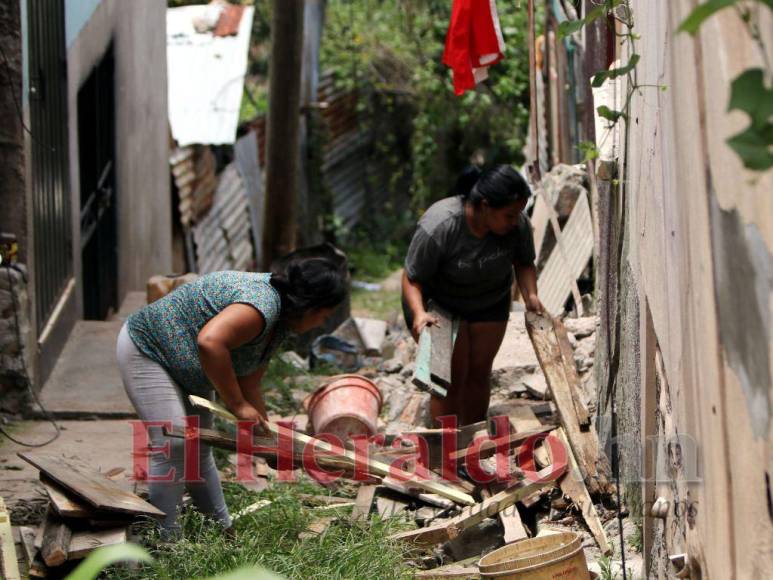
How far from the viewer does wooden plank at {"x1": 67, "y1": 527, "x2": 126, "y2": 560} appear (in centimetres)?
417

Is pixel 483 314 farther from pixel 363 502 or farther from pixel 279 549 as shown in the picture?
pixel 279 549

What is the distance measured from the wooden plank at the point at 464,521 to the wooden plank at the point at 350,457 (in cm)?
12

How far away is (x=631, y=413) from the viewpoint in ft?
15.0

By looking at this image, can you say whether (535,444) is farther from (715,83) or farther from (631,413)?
(715,83)

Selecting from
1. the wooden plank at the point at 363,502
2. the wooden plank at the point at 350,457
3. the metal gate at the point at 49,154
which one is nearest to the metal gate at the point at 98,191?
the metal gate at the point at 49,154

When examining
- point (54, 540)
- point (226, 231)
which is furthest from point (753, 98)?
point (226, 231)

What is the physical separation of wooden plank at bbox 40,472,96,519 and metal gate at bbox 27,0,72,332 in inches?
108

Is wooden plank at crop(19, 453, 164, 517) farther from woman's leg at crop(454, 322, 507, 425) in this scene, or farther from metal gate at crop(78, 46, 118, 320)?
metal gate at crop(78, 46, 118, 320)

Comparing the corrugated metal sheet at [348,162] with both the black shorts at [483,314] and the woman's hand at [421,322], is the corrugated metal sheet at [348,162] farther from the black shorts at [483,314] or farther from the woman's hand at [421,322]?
the woman's hand at [421,322]

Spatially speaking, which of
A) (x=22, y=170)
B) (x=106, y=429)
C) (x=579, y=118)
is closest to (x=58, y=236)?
(x=22, y=170)

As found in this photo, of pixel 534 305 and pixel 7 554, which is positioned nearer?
pixel 7 554

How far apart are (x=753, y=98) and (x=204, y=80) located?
11.7m

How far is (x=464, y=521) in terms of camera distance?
485 centimetres

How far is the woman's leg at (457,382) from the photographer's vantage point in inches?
232
